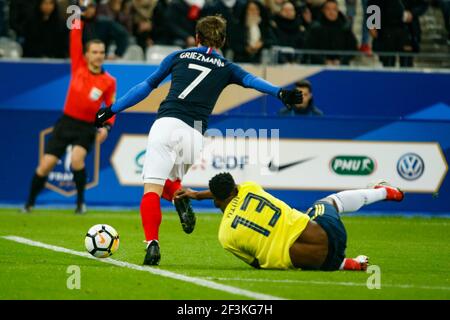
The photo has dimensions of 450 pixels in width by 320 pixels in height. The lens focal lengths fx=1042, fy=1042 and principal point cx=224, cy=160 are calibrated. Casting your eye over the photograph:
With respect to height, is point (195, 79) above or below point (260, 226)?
above

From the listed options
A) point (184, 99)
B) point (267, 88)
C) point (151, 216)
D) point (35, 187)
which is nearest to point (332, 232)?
point (267, 88)

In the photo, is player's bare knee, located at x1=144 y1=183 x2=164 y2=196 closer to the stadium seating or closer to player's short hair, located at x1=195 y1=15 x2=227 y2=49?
player's short hair, located at x1=195 y1=15 x2=227 y2=49

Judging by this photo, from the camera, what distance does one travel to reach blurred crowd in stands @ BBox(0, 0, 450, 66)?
1872 centimetres

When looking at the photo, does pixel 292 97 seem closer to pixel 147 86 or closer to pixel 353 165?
pixel 147 86

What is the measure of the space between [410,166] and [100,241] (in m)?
7.47

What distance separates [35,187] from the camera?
50.0 feet

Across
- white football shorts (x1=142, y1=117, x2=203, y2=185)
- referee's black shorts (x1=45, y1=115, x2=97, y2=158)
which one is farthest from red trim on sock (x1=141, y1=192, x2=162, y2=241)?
referee's black shorts (x1=45, y1=115, x2=97, y2=158)

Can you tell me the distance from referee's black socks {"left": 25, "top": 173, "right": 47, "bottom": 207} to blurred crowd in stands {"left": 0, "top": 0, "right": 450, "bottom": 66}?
400cm

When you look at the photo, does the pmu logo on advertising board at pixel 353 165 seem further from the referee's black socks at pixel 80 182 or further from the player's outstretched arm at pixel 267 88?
the player's outstretched arm at pixel 267 88

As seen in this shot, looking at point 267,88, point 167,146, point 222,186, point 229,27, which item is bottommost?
point 222,186

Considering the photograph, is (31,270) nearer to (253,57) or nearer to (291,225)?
(291,225)

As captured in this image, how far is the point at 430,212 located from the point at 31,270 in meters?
8.59

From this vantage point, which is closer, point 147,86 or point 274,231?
point 274,231

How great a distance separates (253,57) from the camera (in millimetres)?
18922
